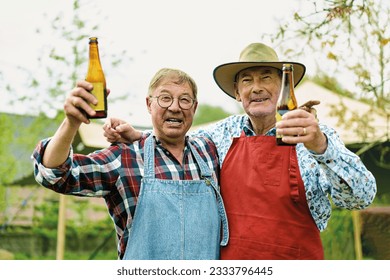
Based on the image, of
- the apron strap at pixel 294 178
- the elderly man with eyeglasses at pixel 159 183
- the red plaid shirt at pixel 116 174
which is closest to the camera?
the red plaid shirt at pixel 116 174

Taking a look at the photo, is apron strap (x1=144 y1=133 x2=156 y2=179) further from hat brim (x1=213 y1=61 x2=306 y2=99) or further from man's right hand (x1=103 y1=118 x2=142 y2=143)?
hat brim (x1=213 y1=61 x2=306 y2=99)

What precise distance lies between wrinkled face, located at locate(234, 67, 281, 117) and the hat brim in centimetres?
3

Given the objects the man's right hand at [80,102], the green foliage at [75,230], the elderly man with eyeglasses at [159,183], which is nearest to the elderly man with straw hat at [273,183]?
the elderly man with eyeglasses at [159,183]

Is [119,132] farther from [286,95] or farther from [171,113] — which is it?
[286,95]

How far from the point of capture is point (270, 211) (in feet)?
8.33

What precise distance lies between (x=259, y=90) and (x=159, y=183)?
722 mm

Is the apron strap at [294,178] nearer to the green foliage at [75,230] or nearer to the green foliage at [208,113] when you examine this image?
the green foliage at [75,230]

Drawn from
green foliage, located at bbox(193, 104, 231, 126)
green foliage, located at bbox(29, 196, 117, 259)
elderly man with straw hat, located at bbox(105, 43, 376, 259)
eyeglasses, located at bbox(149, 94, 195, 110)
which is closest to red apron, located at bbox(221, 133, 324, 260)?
elderly man with straw hat, located at bbox(105, 43, 376, 259)

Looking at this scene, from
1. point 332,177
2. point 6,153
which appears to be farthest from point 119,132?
point 6,153

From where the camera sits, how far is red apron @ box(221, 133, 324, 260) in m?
2.53

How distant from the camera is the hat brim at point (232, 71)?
2.78m

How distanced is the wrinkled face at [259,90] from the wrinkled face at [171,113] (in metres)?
0.36
